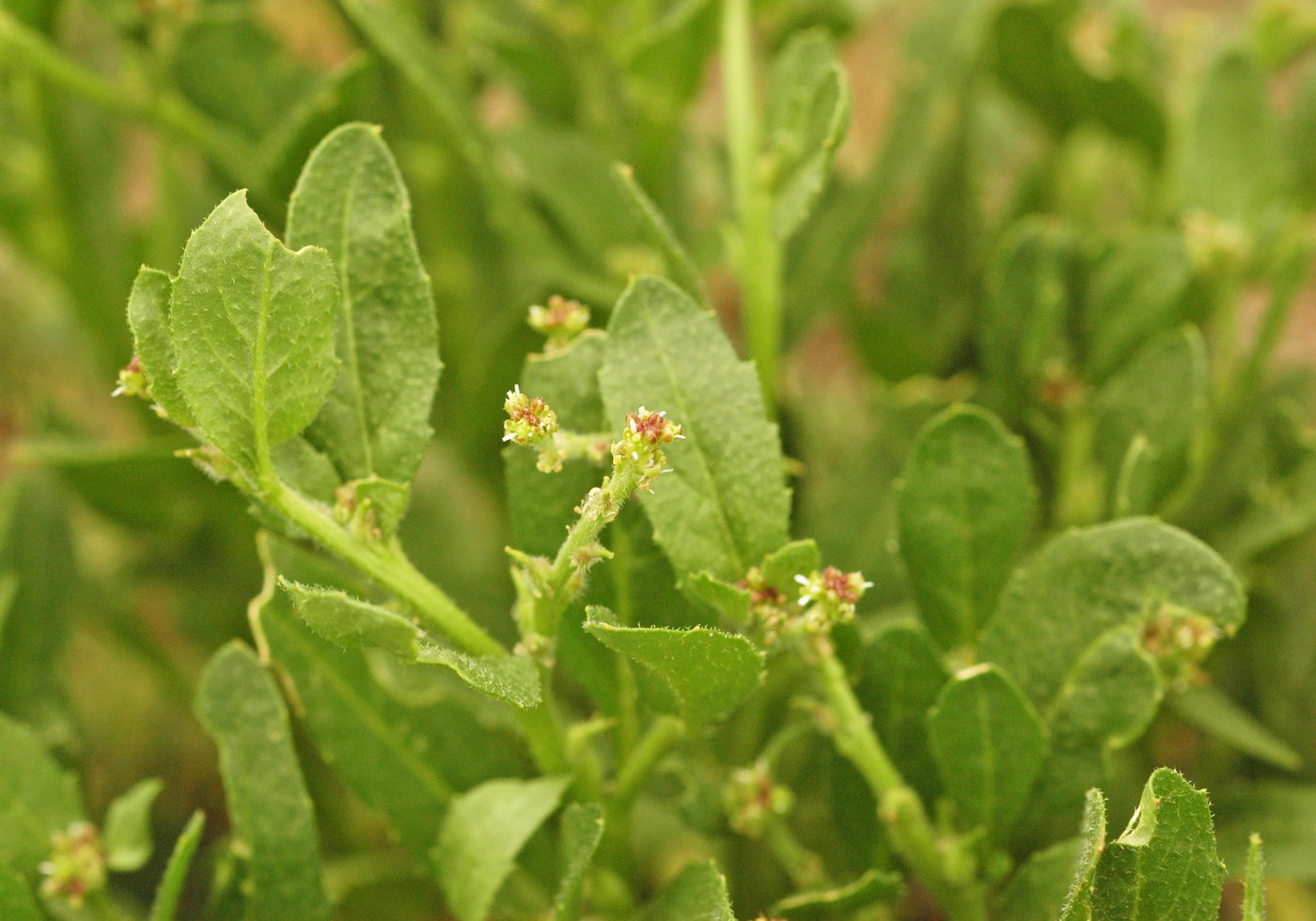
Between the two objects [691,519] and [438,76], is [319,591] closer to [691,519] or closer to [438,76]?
[691,519]

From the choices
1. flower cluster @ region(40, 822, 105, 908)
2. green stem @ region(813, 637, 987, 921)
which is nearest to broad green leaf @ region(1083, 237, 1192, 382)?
green stem @ region(813, 637, 987, 921)

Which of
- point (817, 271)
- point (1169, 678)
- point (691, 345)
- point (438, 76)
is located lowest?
point (1169, 678)

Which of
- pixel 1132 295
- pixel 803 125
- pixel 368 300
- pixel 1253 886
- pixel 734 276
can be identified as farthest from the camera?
pixel 734 276

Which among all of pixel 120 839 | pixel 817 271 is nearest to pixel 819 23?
pixel 817 271

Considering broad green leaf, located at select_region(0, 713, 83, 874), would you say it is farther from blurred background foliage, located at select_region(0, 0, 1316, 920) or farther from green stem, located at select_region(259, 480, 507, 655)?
green stem, located at select_region(259, 480, 507, 655)

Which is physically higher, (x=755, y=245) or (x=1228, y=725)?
(x=755, y=245)

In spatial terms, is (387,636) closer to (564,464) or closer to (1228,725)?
(564,464)

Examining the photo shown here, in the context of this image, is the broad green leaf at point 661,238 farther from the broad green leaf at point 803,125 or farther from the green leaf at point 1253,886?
the green leaf at point 1253,886

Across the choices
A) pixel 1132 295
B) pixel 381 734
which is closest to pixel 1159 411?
pixel 1132 295
